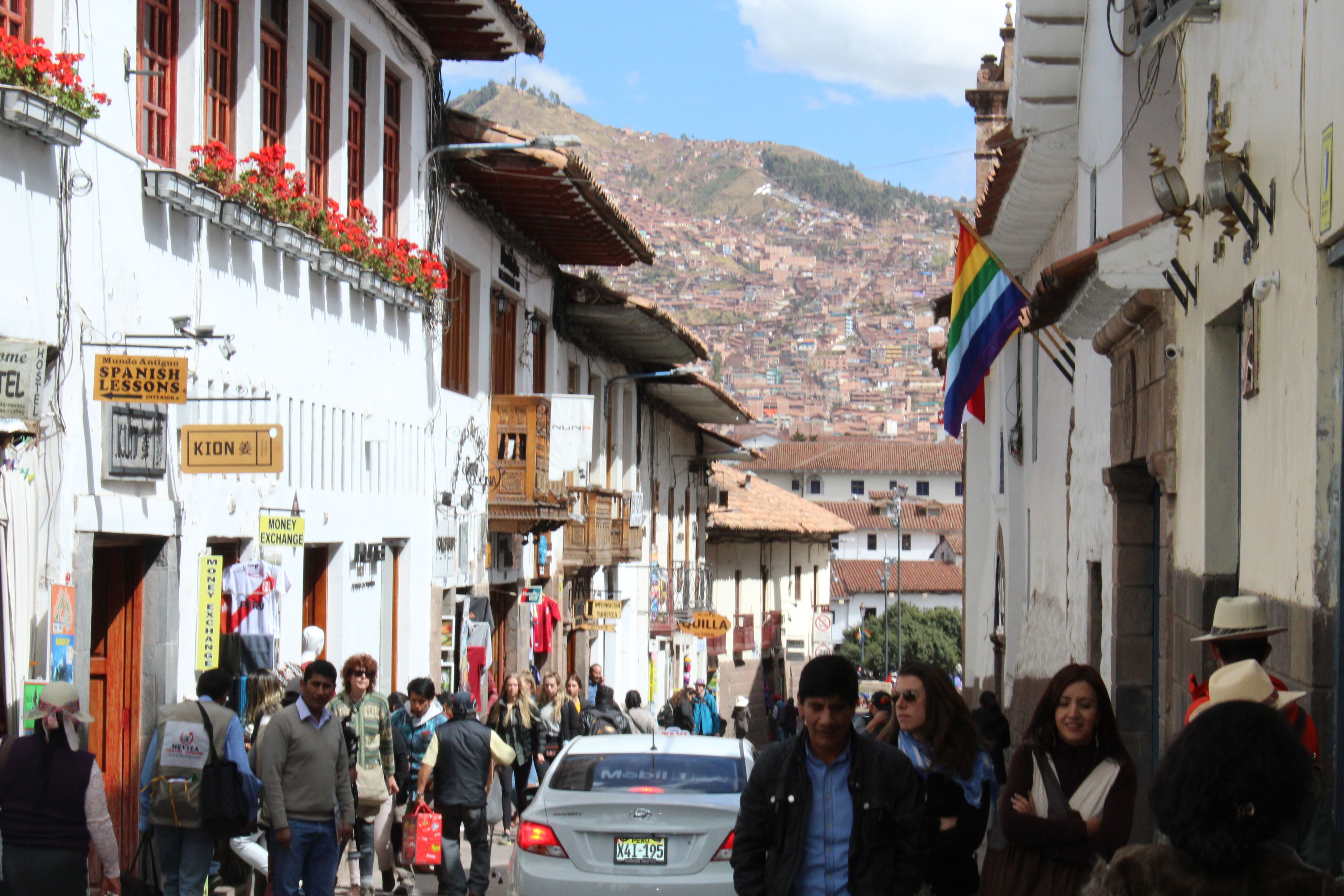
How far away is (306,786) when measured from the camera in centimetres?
942

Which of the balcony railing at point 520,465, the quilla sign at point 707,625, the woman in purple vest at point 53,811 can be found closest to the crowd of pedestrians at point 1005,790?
the woman in purple vest at point 53,811

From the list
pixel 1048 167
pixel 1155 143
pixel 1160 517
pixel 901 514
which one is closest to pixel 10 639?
pixel 1160 517

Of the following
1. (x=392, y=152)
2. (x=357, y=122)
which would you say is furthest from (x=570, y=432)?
(x=357, y=122)

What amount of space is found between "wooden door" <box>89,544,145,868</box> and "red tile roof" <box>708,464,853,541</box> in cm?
3558

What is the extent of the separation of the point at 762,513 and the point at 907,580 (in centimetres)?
4161

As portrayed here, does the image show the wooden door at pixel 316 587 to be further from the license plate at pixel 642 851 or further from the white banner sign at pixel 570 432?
the license plate at pixel 642 851

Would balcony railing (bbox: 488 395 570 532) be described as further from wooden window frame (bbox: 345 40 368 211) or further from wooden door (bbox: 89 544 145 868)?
wooden door (bbox: 89 544 145 868)

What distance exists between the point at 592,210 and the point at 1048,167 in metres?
7.36

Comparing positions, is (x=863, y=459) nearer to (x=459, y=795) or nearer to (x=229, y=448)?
(x=459, y=795)

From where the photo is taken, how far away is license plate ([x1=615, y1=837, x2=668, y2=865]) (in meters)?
9.32

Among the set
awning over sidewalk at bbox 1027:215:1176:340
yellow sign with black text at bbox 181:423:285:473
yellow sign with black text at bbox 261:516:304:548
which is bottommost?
yellow sign with black text at bbox 261:516:304:548

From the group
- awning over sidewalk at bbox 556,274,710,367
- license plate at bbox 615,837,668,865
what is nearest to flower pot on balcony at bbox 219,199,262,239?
license plate at bbox 615,837,668,865

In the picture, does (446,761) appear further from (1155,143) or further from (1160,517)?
(1155,143)

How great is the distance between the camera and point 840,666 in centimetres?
539
